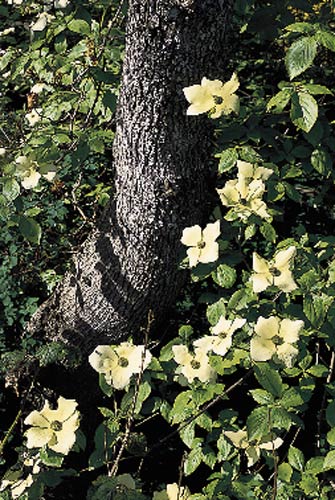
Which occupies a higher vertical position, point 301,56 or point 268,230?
point 301,56

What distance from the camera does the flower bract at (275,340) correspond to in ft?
4.77

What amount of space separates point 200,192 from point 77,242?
0.69 meters

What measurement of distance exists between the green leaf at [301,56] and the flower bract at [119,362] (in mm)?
690

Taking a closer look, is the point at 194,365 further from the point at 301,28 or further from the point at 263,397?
the point at 301,28

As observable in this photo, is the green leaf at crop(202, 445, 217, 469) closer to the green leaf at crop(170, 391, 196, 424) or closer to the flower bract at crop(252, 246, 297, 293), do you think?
the green leaf at crop(170, 391, 196, 424)

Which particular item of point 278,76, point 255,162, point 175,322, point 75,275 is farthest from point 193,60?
point 278,76

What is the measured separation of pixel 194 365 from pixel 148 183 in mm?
507

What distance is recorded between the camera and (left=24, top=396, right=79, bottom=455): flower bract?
4.97 ft

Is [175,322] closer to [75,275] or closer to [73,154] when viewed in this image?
[75,275]

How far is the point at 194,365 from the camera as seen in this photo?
162 centimetres

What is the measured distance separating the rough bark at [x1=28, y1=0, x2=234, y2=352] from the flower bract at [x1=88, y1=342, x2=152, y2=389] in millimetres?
412

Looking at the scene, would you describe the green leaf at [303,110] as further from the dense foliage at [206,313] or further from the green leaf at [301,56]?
the green leaf at [301,56]

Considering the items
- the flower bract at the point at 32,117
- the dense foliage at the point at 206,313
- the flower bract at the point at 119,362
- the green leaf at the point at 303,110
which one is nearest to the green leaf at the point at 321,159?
the dense foliage at the point at 206,313

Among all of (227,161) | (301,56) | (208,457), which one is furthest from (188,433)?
(301,56)
